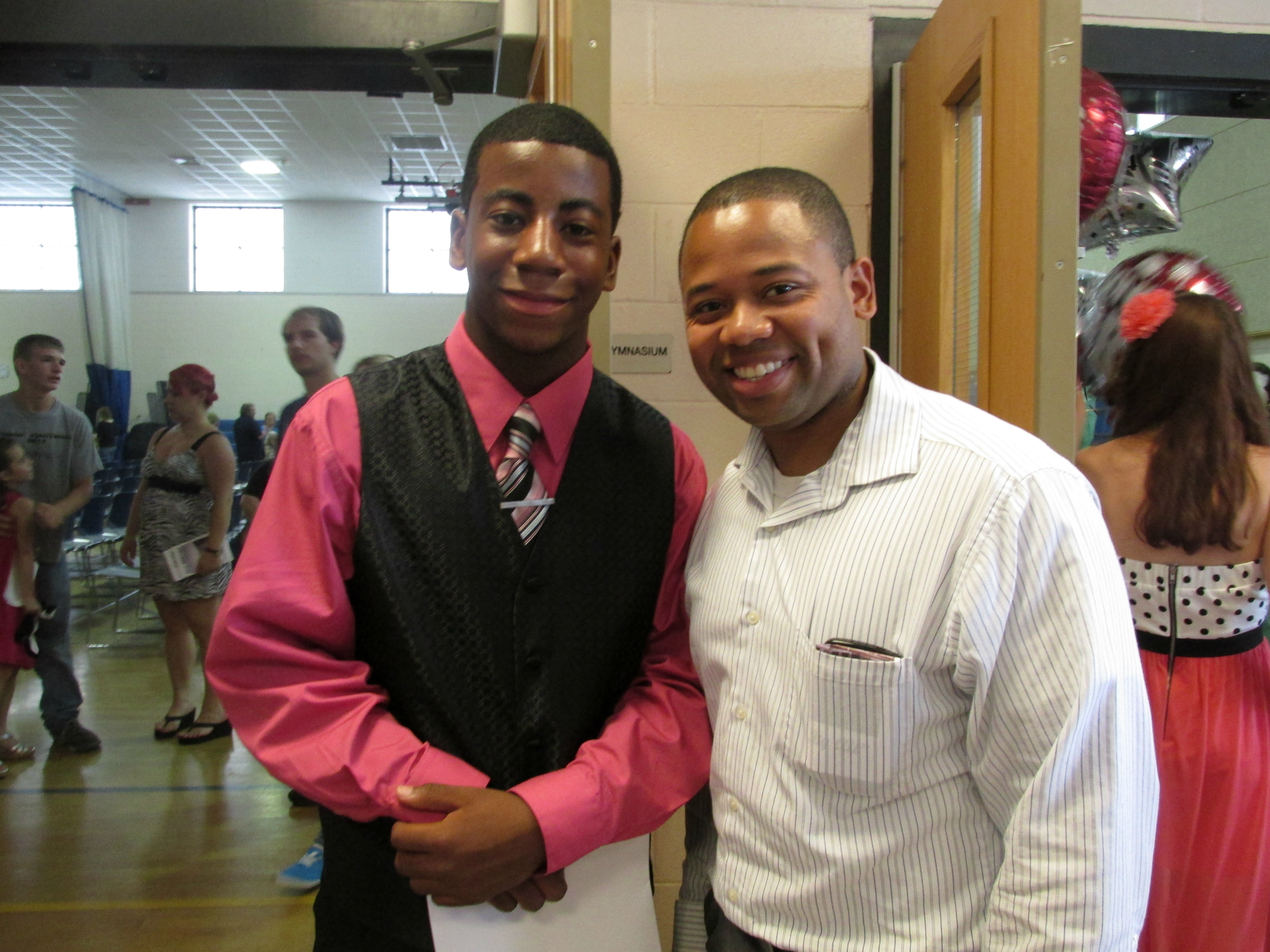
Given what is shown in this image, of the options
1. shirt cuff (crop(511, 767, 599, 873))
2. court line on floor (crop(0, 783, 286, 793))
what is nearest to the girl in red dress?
shirt cuff (crop(511, 767, 599, 873))

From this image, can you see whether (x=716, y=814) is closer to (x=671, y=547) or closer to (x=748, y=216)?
(x=671, y=547)

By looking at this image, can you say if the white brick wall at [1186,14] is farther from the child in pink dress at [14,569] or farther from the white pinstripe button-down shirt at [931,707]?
the child in pink dress at [14,569]

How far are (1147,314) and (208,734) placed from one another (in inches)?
146

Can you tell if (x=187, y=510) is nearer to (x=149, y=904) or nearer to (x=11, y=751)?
(x=11, y=751)

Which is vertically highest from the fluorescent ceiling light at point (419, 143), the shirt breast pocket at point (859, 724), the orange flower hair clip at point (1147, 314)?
the fluorescent ceiling light at point (419, 143)

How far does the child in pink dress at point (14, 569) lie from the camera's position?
3.00m

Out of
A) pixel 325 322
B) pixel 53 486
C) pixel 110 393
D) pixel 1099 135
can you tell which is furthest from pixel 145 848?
pixel 110 393

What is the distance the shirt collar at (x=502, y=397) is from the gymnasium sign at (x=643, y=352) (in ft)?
2.55

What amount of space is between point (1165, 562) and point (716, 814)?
4.26 ft

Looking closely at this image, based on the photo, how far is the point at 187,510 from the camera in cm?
334

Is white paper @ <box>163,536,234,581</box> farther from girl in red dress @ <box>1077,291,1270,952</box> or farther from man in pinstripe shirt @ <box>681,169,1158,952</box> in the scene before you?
girl in red dress @ <box>1077,291,1270,952</box>

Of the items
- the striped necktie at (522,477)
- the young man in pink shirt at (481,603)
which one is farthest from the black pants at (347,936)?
the striped necktie at (522,477)

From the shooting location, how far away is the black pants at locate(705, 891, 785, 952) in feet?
2.79

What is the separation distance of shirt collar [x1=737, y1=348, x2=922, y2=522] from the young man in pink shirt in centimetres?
24
